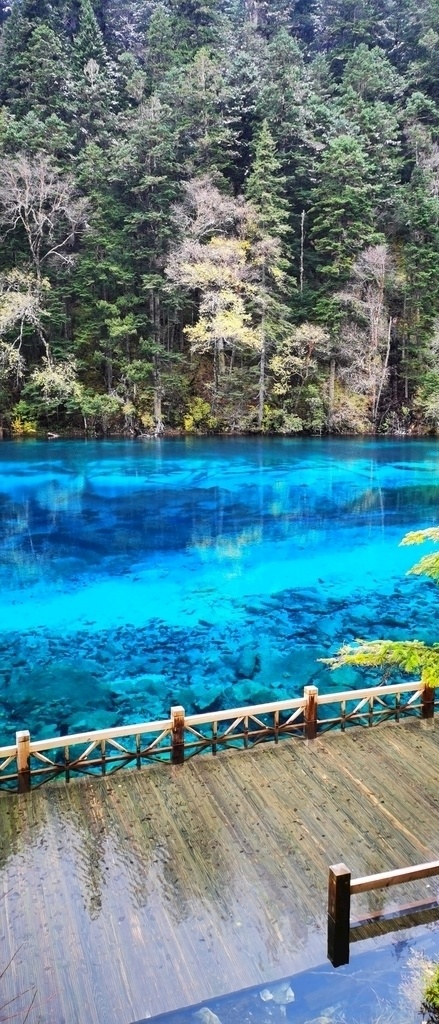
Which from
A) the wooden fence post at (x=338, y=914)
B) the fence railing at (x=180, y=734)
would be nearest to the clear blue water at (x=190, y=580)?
the fence railing at (x=180, y=734)

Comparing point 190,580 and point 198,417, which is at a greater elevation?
point 198,417

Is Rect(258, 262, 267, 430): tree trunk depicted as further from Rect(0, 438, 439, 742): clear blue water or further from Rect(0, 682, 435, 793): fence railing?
Rect(0, 682, 435, 793): fence railing

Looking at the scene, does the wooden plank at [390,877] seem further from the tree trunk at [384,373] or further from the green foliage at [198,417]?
the tree trunk at [384,373]

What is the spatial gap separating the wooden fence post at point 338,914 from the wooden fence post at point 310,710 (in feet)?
9.38

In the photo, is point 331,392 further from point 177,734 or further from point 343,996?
point 343,996

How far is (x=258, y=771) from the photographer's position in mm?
6727

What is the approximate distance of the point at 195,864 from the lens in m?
5.35

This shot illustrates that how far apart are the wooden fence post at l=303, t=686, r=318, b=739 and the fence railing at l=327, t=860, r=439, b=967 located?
2.85 meters

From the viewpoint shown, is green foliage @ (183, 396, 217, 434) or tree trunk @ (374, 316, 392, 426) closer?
tree trunk @ (374, 316, 392, 426)

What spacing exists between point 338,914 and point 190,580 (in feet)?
37.0

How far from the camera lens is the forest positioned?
3328 centimetres

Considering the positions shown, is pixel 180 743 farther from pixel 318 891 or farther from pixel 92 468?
pixel 92 468

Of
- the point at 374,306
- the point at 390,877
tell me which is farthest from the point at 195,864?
the point at 374,306

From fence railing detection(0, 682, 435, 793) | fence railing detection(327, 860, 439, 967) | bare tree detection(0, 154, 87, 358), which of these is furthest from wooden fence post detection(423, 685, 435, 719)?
bare tree detection(0, 154, 87, 358)
